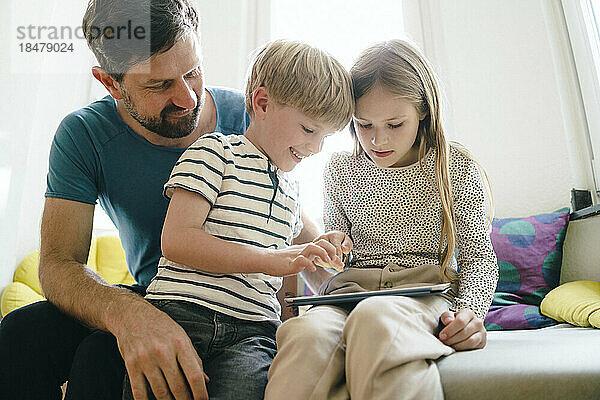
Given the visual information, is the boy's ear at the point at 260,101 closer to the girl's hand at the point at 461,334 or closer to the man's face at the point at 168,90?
the man's face at the point at 168,90

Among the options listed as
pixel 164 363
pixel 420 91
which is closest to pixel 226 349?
pixel 164 363

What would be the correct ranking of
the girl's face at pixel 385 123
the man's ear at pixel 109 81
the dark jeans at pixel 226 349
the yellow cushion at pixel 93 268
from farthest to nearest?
1. the yellow cushion at pixel 93 268
2. the man's ear at pixel 109 81
3. the girl's face at pixel 385 123
4. the dark jeans at pixel 226 349

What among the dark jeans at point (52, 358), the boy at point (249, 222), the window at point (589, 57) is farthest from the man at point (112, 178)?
the window at point (589, 57)

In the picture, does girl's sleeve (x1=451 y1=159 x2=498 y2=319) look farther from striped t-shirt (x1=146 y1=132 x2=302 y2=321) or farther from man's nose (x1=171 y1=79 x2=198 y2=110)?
man's nose (x1=171 y1=79 x2=198 y2=110)

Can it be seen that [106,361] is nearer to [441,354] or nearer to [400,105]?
[441,354]

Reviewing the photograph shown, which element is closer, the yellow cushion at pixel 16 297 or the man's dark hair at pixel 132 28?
the man's dark hair at pixel 132 28

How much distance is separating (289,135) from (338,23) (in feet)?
5.59

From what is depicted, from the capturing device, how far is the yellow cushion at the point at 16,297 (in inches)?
81.2

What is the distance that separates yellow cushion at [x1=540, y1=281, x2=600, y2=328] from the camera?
1306mm

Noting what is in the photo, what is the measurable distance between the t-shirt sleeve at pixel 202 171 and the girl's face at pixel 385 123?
0.35 m

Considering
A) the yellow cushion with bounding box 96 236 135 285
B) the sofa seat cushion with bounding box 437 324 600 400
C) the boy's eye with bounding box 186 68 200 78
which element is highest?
the boy's eye with bounding box 186 68 200 78

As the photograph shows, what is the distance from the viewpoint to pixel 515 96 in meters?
2.20

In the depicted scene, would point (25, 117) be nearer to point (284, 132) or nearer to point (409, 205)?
point (284, 132)

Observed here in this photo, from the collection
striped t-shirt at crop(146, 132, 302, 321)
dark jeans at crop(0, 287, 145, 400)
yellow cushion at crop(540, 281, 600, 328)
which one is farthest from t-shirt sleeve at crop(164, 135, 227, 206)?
yellow cushion at crop(540, 281, 600, 328)
